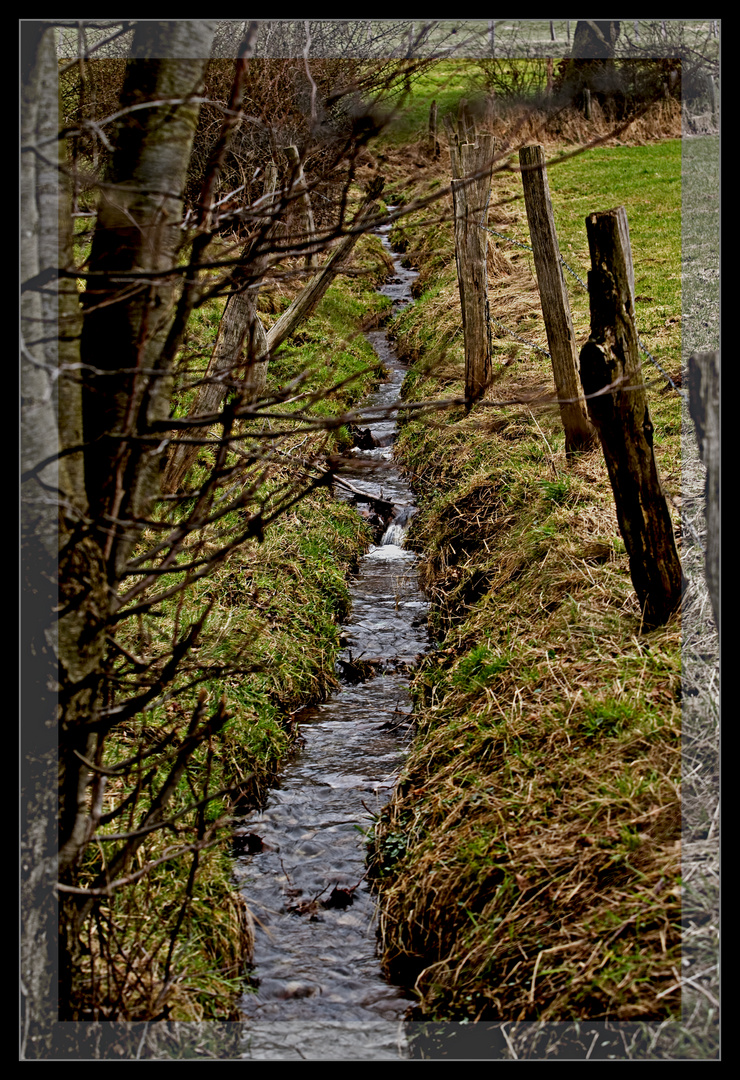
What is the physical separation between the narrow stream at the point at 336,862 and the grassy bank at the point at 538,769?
0.18 meters

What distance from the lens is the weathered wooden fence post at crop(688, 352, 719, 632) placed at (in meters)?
2.42

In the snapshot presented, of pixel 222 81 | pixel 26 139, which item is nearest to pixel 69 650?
pixel 26 139

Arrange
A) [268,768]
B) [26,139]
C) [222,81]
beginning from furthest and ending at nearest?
1. [222,81]
2. [268,768]
3. [26,139]

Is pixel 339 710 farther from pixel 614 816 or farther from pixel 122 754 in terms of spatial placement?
pixel 614 816

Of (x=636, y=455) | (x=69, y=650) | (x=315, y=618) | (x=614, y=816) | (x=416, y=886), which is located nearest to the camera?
(x=69, y=650)

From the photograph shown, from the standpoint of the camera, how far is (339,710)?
571 centimetres

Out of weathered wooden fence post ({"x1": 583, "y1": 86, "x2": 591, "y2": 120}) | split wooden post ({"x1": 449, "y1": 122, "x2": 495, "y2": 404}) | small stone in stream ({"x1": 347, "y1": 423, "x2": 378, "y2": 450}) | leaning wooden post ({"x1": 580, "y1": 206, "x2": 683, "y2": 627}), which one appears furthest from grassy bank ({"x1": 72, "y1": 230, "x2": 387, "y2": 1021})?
weathered wooden fence post ({"x1": 583, "y1": 86, "x2": 591, "y2": 120})

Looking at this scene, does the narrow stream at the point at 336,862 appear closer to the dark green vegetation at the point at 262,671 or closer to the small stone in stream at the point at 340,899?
the small stone in stream at the point at 340,899

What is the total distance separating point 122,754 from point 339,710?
1848 millimetres

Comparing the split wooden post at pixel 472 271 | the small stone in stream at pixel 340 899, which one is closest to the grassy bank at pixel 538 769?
the small stone in stream at pixel 340 899

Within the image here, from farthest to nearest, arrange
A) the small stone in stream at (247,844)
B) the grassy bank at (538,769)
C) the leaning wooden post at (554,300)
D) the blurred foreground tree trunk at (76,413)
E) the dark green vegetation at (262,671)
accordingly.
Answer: the leaning wooden post at (554,300), the small stone in stream at (247,844), the grassy bank at (538,769), the dark green vegetation at (262,671), the blurred foreground tree trunk at (76,413)

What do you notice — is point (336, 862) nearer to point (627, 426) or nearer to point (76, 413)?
point (627, 426)

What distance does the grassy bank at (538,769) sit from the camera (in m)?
2.84

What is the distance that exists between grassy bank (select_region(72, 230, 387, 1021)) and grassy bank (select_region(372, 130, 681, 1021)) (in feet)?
2.31
